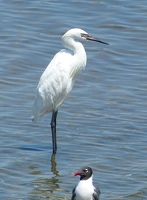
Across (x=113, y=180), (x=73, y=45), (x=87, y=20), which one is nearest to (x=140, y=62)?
(x=87, y=20)

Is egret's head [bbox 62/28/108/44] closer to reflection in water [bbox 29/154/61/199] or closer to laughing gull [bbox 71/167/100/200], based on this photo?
reflection in water [bbox 29/154/61/199]

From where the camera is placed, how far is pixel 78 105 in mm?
13836

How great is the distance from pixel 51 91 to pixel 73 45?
75 centimetres

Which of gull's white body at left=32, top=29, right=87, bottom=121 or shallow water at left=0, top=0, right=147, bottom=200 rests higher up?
gull's white body at left=32, top=29, right=87, bottom=121

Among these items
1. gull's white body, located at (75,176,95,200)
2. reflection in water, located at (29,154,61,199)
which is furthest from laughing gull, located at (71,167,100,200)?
reflection in water, located at (29,154,61,199)

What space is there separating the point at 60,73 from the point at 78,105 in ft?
5.46

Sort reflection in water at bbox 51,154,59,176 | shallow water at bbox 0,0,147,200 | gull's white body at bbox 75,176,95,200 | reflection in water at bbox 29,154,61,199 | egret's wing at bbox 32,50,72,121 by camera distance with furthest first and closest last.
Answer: egret's wing at bbox 32,50,72,121, reflection in water at bbox 51,154,59,176, shallow water at bbox 0,0,147,200, reflection in water at bbox 29,154,61,199, gull's white body at bbox 75,176,95,200

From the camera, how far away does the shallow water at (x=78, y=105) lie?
10875mm

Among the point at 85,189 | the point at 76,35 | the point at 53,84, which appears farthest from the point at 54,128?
the point at 85,189

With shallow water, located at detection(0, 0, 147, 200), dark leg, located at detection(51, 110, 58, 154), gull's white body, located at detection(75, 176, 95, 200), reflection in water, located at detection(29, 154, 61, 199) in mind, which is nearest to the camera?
gull's white body, located at detection(75, 176, 95, 200)

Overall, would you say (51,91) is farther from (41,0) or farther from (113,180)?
(41,0)

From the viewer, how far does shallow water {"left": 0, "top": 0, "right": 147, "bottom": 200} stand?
10875 millimetres

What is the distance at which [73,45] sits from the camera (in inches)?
483

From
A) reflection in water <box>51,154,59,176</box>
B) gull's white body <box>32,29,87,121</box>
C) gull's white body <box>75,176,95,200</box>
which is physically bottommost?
reflection in water <box>51,154,59,176</box>
